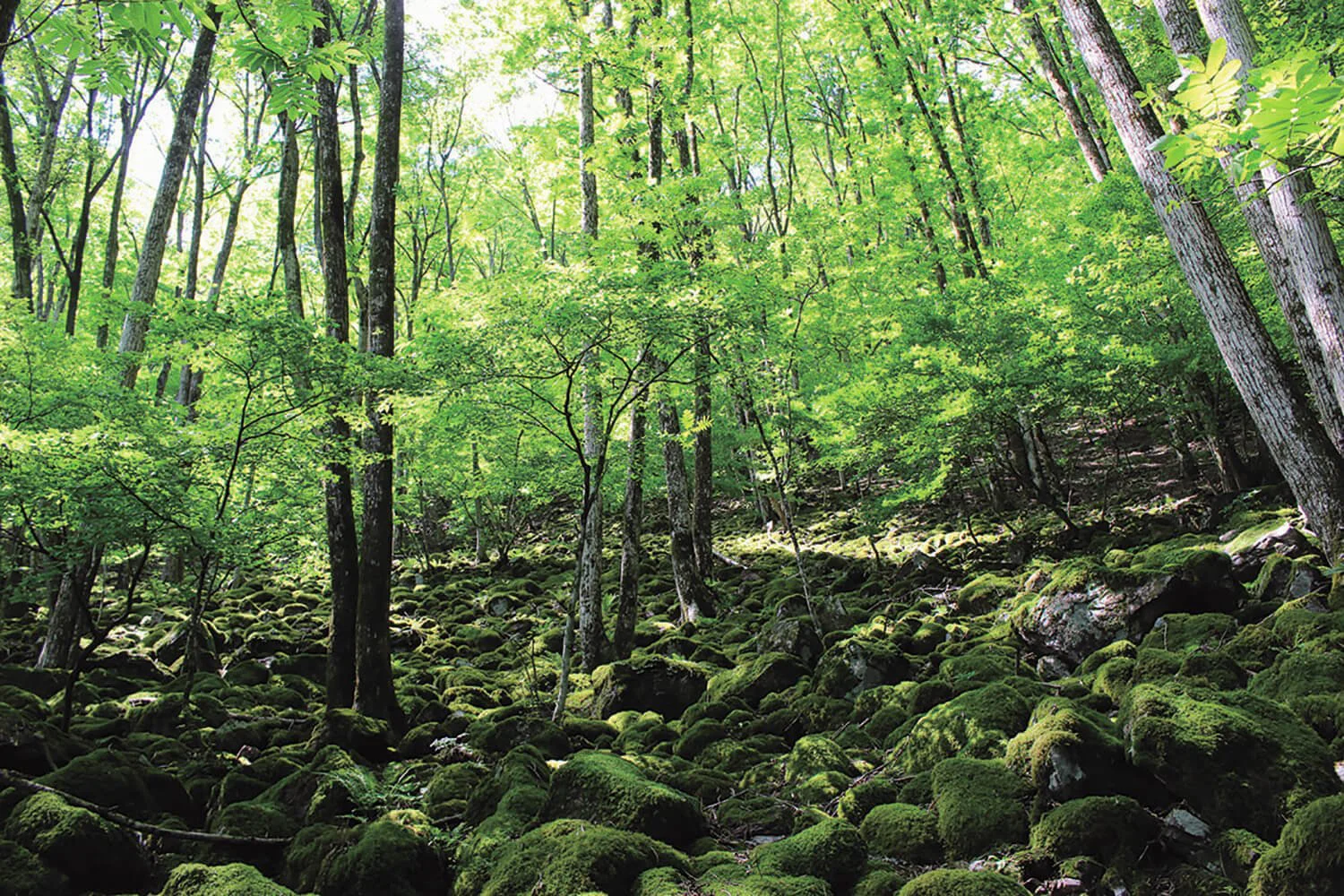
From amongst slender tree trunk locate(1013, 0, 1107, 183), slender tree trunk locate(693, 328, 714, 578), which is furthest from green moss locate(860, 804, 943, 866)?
slender tree trunk locate(1013, 0, 1107, 183)

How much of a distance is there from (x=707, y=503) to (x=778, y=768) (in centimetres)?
738

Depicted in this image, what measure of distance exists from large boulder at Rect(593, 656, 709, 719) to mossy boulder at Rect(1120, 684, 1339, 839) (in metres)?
4.73

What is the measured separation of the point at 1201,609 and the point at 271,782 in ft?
26.1

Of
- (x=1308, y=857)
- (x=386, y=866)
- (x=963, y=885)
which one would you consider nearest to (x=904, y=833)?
(x=963, y=885)

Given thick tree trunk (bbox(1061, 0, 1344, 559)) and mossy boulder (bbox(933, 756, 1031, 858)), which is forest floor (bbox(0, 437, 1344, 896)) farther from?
thick tree trunk (bbox(1061, 0, 1344, 559))

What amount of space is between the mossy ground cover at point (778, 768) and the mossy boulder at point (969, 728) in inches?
0.7

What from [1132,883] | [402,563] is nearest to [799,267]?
[1132,883]

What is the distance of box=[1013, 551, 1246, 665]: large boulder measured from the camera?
239 inches

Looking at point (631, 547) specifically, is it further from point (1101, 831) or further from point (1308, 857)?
point (1308, 857)

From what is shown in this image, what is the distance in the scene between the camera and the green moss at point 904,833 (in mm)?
3811

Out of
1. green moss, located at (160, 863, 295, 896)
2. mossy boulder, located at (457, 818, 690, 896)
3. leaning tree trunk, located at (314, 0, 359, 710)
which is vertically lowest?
mossy boulder, located at (457, 818, 690, 896)

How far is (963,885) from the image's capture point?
303cm

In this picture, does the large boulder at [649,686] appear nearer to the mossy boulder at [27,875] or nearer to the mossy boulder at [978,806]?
the mossy boulder at [978,806]

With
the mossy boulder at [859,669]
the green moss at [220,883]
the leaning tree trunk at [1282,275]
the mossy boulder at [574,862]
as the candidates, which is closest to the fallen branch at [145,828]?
the green moss at [220,883]
